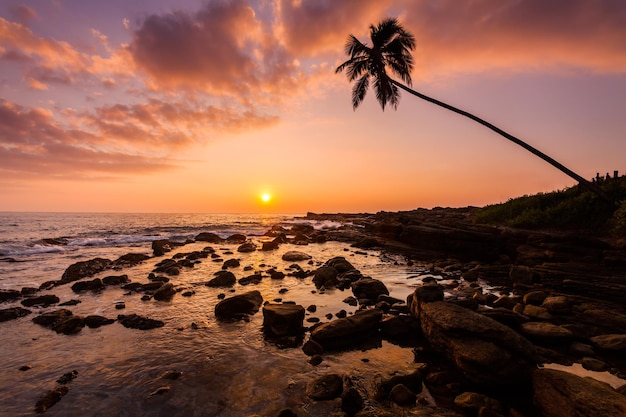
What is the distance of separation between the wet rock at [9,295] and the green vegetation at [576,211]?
103ft

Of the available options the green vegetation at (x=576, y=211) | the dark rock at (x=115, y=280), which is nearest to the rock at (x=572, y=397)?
the green vegetation at (x=576, y=211)

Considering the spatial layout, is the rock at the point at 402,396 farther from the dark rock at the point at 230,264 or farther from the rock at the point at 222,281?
the dark rock at the point at 230,264

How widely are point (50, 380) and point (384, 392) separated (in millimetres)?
7610

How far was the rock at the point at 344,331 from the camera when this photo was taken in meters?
8.45

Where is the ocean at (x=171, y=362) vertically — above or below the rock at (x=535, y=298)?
below

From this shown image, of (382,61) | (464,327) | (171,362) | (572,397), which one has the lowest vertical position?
(171,362)

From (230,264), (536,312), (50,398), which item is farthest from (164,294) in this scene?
(536,312)

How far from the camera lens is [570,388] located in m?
5.19

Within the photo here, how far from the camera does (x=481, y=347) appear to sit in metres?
6.68

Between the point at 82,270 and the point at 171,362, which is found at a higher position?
the point at 82,270

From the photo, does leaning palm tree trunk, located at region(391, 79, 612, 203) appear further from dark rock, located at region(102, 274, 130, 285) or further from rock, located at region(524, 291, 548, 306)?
dark rock, located at region(102, 274, 130, 285)

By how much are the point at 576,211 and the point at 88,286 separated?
30.4 m

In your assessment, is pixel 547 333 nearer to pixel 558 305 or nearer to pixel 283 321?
pixel 558 305

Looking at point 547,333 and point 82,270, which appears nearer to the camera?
point 547,333
